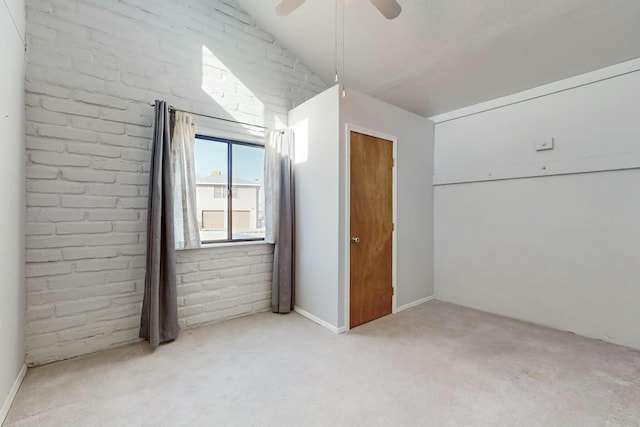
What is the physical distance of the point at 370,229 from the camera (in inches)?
118

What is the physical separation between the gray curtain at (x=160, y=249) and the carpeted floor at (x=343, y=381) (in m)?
0.20

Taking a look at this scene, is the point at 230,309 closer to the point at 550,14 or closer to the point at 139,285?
the point at 139,285

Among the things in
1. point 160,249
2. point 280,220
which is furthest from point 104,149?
point 280,220

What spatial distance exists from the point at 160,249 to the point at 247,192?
3.68ft

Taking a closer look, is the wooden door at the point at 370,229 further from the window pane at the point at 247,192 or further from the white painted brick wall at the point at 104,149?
the white painted brick wall at the point at 104,149

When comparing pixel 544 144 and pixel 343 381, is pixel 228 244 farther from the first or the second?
pixel 544 144

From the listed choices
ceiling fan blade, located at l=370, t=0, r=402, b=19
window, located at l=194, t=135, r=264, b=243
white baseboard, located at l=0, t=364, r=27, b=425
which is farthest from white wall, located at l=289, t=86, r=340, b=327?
white baseboard, located at l=0, t=364, r=27, b=425

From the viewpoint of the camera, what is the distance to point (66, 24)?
219 cm

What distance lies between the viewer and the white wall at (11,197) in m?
1.61

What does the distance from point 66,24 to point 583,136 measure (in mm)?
4498

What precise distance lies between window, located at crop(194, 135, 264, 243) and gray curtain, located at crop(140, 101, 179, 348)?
1.53 feet

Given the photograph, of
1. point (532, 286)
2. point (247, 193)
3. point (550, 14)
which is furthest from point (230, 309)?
point (550, 14)

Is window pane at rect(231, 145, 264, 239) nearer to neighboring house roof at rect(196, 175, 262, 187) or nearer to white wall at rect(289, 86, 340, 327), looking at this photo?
neighboring house roof at rect(196, 175, 262, 187)

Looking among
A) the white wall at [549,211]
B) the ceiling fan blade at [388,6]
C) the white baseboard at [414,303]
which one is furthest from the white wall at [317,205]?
the white wall at [549,211]
